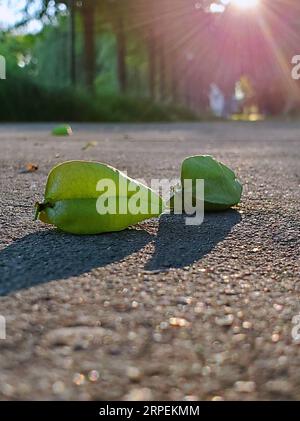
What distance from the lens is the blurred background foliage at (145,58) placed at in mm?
12461

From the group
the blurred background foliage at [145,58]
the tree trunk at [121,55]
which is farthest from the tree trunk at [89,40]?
the tree trunk at [121,55]

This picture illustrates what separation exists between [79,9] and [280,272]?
1470cm

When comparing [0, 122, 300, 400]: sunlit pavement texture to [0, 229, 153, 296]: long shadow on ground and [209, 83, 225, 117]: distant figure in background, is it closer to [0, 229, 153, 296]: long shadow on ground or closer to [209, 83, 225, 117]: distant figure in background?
[0, 229, 153, 296]: long shadow on ground

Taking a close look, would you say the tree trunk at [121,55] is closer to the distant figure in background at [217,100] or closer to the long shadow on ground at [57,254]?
the distant figure in background at [217,100]

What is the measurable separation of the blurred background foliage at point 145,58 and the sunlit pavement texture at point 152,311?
1133 centimetres

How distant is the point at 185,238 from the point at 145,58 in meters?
21.6

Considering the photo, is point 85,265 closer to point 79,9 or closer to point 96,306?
point 96,306

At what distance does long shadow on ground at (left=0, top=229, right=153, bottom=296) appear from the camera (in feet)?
2.82

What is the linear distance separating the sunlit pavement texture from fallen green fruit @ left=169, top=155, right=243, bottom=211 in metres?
0.10

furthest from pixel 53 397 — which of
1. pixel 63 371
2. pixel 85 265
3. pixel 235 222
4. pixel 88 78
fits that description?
pixel 88 78

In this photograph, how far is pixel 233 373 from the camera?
57 cm

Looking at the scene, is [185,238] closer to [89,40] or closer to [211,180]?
[211,180]

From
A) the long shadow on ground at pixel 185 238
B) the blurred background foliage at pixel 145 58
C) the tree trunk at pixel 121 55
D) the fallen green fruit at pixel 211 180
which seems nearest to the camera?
the long shadow on ground at pixel 185 238

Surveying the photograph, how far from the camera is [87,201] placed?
114 cm
